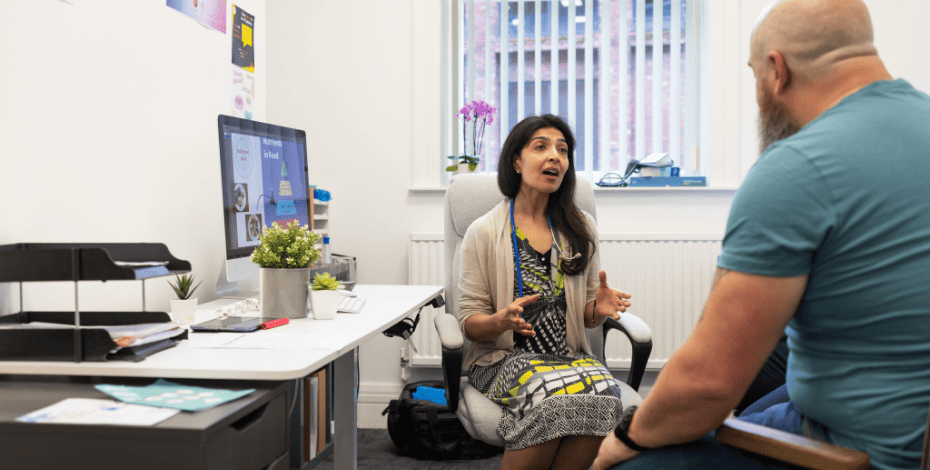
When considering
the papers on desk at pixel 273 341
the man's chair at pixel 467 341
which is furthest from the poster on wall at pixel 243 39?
the papers on desk at pixel 273 341

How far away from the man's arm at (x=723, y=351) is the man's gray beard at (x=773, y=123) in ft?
0.84

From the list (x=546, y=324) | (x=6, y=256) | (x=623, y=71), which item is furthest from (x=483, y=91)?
(x=6, y=256)

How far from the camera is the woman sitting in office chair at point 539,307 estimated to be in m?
1.43

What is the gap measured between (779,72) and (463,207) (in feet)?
4.00

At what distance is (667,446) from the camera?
885mm

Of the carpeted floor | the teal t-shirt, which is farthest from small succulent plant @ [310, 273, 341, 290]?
the carpeted floor

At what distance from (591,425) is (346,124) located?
2015mm

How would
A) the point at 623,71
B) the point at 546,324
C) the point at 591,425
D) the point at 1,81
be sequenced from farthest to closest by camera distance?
the point at 623,71 < the point at 546,324 < the point at 591,425 < the point at 1,81

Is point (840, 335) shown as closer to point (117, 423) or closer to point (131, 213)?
point (117, 423)

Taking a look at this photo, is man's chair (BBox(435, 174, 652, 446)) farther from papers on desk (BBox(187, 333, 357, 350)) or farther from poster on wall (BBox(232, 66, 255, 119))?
poster on wall (BBox(232, 66, 255, 119))

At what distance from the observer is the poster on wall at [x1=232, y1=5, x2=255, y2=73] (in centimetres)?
216

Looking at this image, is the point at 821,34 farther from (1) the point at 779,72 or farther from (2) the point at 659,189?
(2) the point at 659,189

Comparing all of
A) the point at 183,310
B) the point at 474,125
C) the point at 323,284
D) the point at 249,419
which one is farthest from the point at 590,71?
the point at 249,419

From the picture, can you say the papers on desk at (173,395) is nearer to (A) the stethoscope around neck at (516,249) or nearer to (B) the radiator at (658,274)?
(A) the stethoscope around neck at (516,249)
